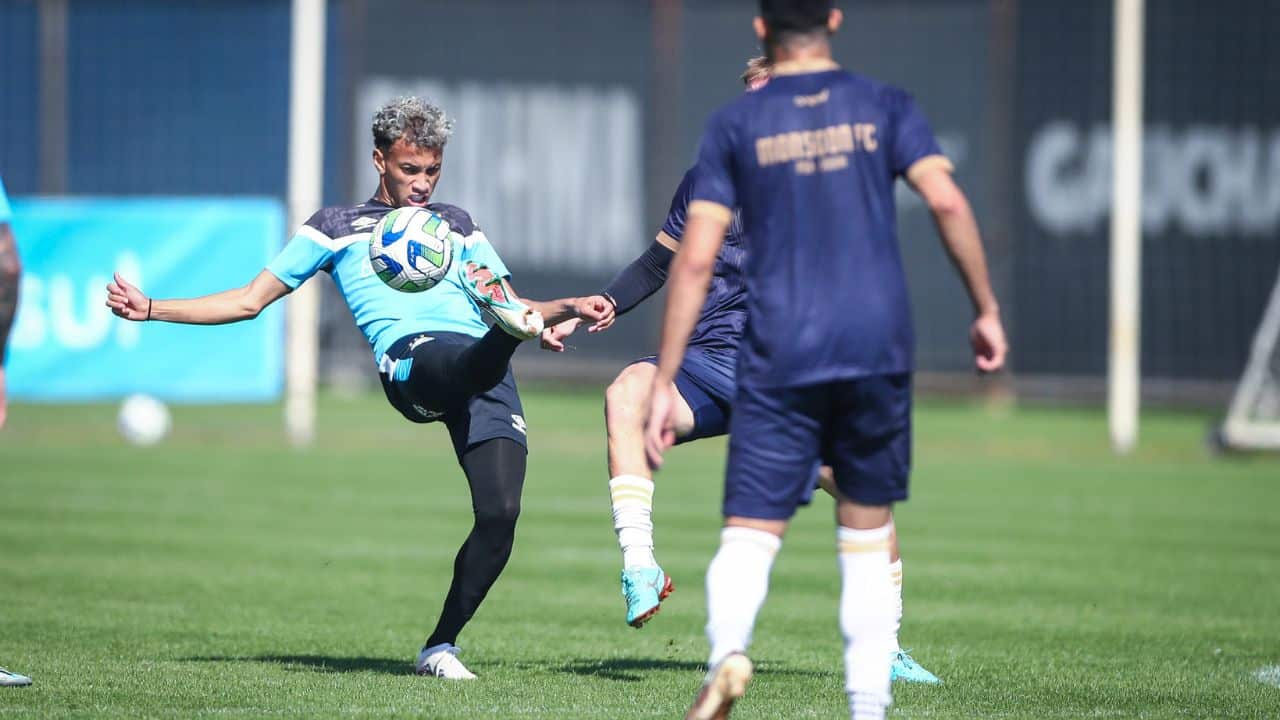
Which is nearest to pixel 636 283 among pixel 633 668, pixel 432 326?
pixel 432 326

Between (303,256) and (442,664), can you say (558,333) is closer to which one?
(303,256)

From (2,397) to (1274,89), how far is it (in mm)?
23770

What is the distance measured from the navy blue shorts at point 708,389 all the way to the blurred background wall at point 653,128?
19.5 metres

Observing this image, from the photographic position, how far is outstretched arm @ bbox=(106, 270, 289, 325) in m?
6.98

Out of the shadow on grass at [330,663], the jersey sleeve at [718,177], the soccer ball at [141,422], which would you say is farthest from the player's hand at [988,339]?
the soccer ball at [141,422]

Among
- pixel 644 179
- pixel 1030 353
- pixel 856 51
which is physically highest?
pixel 856 51

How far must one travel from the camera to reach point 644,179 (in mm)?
27984

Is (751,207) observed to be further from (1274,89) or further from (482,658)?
(1274,89)

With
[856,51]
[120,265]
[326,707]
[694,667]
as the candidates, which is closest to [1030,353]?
[856,51]

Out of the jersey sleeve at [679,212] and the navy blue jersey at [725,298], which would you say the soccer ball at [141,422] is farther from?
the jersey sleeve at [679,212]

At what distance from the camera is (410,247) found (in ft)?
23.3

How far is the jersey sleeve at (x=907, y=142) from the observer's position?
5383mm

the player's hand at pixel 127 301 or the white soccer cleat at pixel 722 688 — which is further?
the player's hand at pixel 127 301

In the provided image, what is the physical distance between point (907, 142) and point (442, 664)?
3.20 m
